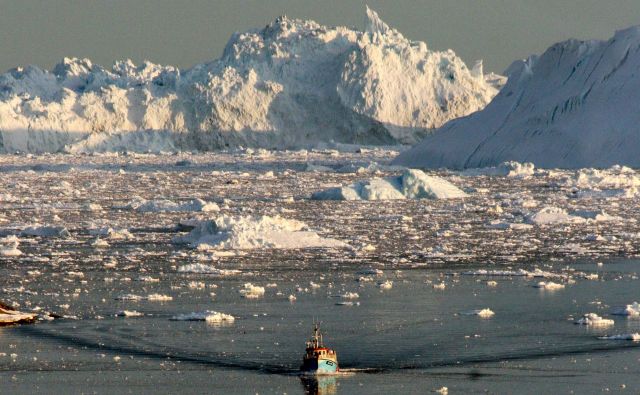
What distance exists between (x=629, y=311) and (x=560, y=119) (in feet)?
88.1

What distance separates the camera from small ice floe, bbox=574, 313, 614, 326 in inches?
549

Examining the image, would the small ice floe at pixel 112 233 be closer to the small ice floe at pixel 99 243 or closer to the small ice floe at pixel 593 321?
the small ice floe at pixel 99 243

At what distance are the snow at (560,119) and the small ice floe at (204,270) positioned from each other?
23.5 m

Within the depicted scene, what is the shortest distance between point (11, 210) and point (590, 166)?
59.8ft

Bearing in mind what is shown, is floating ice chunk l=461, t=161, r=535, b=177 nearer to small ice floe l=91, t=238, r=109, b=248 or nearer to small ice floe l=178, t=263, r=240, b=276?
small ice floe l=91, t=238, r=109, b=248

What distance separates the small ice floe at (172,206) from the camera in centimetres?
2852

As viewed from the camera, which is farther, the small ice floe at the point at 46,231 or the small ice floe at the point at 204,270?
the small ice floe at the point at 46,231

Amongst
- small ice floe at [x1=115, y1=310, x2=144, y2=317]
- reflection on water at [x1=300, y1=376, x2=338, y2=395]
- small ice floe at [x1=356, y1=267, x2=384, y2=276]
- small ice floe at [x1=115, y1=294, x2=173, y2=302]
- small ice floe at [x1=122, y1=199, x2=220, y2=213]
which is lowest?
reflection on water at [x1=300, y1=376, x2=338, y2=395]

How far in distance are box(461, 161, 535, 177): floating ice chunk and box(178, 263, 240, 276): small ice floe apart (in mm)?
22386

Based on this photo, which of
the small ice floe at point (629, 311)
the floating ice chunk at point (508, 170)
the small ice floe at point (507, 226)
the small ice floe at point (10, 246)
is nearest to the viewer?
the small ice floe at point (629, 311)

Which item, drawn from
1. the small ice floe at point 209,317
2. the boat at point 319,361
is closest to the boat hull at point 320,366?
the boat at point 319,361

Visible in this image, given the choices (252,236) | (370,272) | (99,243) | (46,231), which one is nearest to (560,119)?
(46,231)

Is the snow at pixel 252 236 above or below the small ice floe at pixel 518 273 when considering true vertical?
above

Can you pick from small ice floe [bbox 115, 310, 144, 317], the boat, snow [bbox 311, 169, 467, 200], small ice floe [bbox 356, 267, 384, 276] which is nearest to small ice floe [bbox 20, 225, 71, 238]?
small ice floe [bbox 356, 267, 384, 276]
